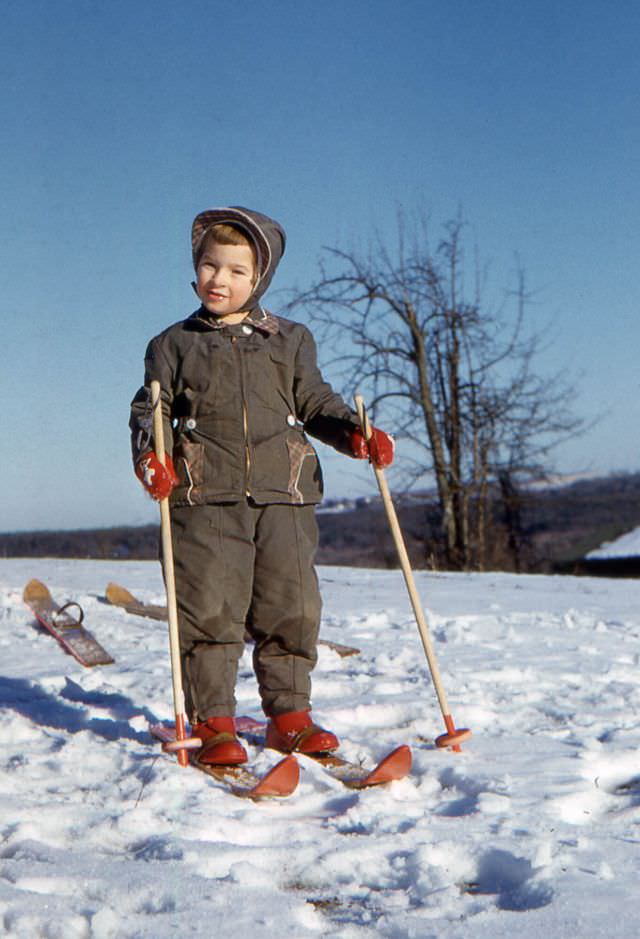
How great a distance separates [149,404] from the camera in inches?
126

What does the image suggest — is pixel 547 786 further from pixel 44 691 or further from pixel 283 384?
pixel 44 691

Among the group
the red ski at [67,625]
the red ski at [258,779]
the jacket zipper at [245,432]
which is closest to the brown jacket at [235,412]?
the jacket zipper at [245,432]

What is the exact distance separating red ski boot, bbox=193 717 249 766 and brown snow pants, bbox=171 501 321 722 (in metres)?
0.05

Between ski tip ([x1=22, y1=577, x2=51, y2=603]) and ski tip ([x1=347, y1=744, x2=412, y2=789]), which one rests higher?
ski tip ([x1=22, y1=577, x2=51, y2=603])

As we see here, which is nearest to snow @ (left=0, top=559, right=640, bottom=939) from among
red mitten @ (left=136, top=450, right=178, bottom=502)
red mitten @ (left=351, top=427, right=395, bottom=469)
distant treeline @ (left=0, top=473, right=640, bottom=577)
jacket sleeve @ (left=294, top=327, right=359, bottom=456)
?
red mitten @ (left=136, top=450, right=178, bottom=502)

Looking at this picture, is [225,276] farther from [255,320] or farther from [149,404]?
[149,404]

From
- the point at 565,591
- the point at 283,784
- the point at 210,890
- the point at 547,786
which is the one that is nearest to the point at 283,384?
the point at 283,784

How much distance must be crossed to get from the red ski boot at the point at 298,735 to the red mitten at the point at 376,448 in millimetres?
928

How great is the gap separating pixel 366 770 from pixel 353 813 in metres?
0.51

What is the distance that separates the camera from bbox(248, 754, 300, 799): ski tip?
2691mm

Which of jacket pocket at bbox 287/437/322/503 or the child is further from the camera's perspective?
jacket pocket at bbox 287/437/322/503

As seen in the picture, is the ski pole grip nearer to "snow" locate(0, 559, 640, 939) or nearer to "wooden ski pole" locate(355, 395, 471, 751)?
"wooden ski pole" locate(355, 395, 471, 751)

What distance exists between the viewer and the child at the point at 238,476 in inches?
126

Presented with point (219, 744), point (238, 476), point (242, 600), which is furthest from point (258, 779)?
point (238, 476)
